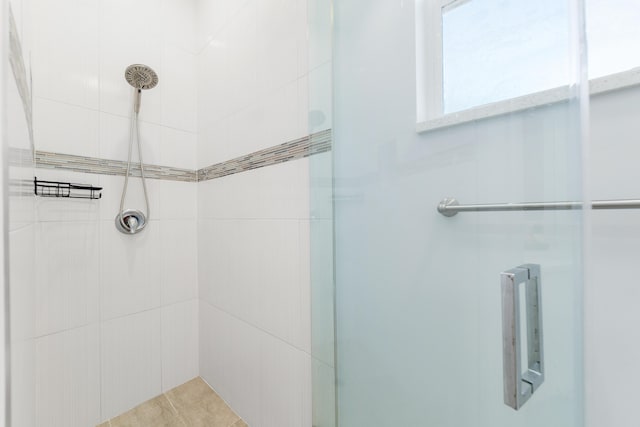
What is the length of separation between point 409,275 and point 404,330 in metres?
0.17

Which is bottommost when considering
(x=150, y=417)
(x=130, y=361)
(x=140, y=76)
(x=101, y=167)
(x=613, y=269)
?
(x=150, y=417)

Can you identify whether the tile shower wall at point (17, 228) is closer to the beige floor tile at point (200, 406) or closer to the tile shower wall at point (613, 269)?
the tile shower wall at point (613, 269)

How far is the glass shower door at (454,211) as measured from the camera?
0.58 metres

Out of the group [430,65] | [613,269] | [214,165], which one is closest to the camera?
[613,269]

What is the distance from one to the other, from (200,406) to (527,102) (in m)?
1.82

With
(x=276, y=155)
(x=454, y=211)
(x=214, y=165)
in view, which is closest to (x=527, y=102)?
(x=454, y=211)

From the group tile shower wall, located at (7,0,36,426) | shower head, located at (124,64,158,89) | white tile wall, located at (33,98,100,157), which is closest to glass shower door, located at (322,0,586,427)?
tile shower wall, located at (7,0,36,426)

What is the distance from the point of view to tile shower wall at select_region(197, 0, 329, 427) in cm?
105

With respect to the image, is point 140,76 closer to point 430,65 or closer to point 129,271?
point 129,271

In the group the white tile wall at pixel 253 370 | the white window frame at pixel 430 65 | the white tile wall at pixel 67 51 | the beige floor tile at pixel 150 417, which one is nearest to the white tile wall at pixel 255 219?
the white tile wall at pixel 253 370

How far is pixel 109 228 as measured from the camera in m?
1.30

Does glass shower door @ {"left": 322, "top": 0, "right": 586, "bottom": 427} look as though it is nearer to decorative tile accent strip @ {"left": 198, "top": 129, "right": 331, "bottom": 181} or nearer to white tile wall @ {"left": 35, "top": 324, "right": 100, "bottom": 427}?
decorative tile accent strip @ {"left": 198, "top": 129, "right": 331, "bottom": 181}

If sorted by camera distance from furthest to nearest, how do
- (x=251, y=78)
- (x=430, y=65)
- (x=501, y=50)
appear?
1. (x=251, y=78)
2. (x=430, y=65)
3. (x=501, y=50)

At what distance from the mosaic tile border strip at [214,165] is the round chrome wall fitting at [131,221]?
20 cm
